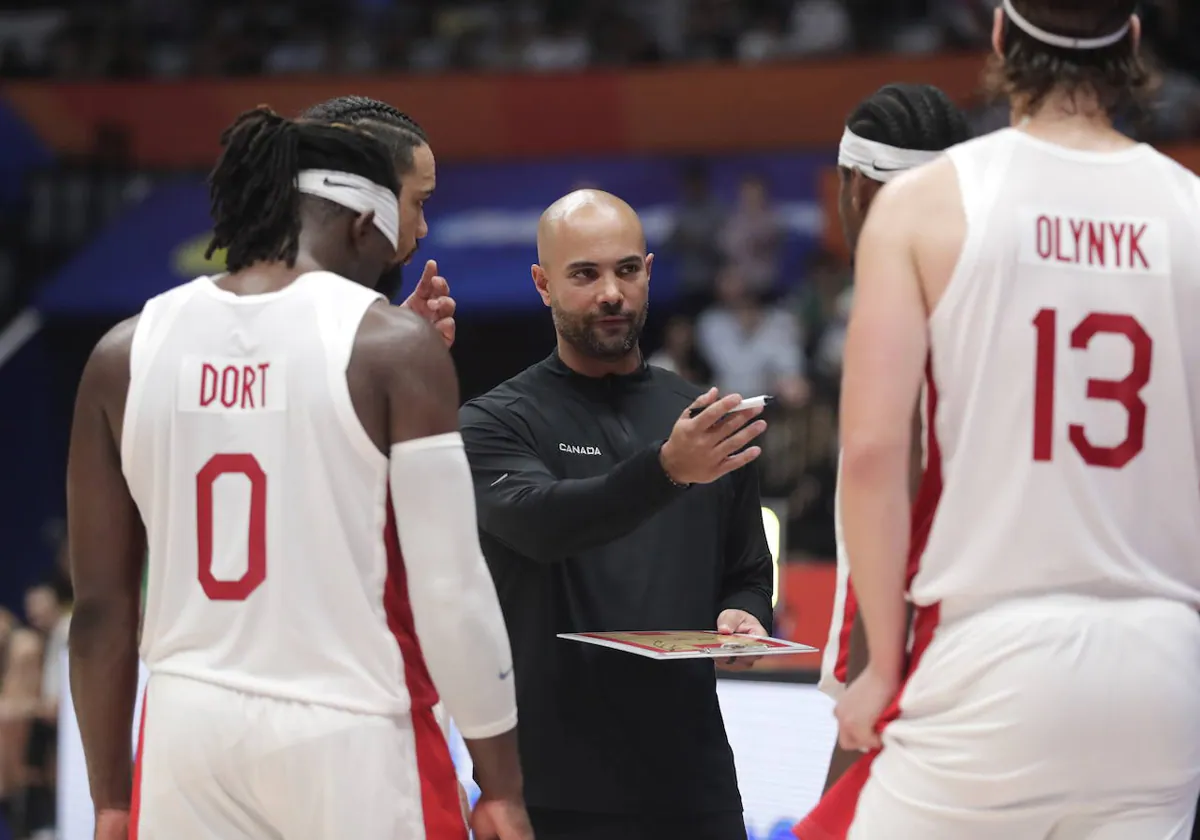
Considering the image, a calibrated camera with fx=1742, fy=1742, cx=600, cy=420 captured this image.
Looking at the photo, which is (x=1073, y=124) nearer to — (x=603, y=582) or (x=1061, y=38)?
(x=1061, y=38)

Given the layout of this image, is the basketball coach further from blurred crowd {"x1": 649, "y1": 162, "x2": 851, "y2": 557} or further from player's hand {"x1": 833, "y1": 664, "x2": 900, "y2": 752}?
blurred crowd {"x1": 649, "y1": 162, "x2": 851, "y2": 557}

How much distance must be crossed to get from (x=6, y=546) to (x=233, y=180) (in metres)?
12.9

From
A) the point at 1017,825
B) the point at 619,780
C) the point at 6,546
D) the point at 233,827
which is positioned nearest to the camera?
the point at 1017,825

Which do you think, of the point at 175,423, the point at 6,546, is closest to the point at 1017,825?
the point at 175,423

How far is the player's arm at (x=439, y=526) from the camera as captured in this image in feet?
10.2

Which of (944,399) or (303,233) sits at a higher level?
(303,233)

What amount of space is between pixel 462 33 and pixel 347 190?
12738 mm

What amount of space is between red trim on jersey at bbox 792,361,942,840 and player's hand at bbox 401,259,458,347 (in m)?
1.55

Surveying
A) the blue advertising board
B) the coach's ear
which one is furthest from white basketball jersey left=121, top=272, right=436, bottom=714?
the blue advertising board

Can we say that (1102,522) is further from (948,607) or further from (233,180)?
(233,180)

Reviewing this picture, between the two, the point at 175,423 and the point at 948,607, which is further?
the point at 175,423

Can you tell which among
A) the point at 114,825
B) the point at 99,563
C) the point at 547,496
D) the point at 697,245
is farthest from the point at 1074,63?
the point at 697,245

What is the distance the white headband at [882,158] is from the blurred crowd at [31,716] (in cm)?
588

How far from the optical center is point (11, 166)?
613 inches
